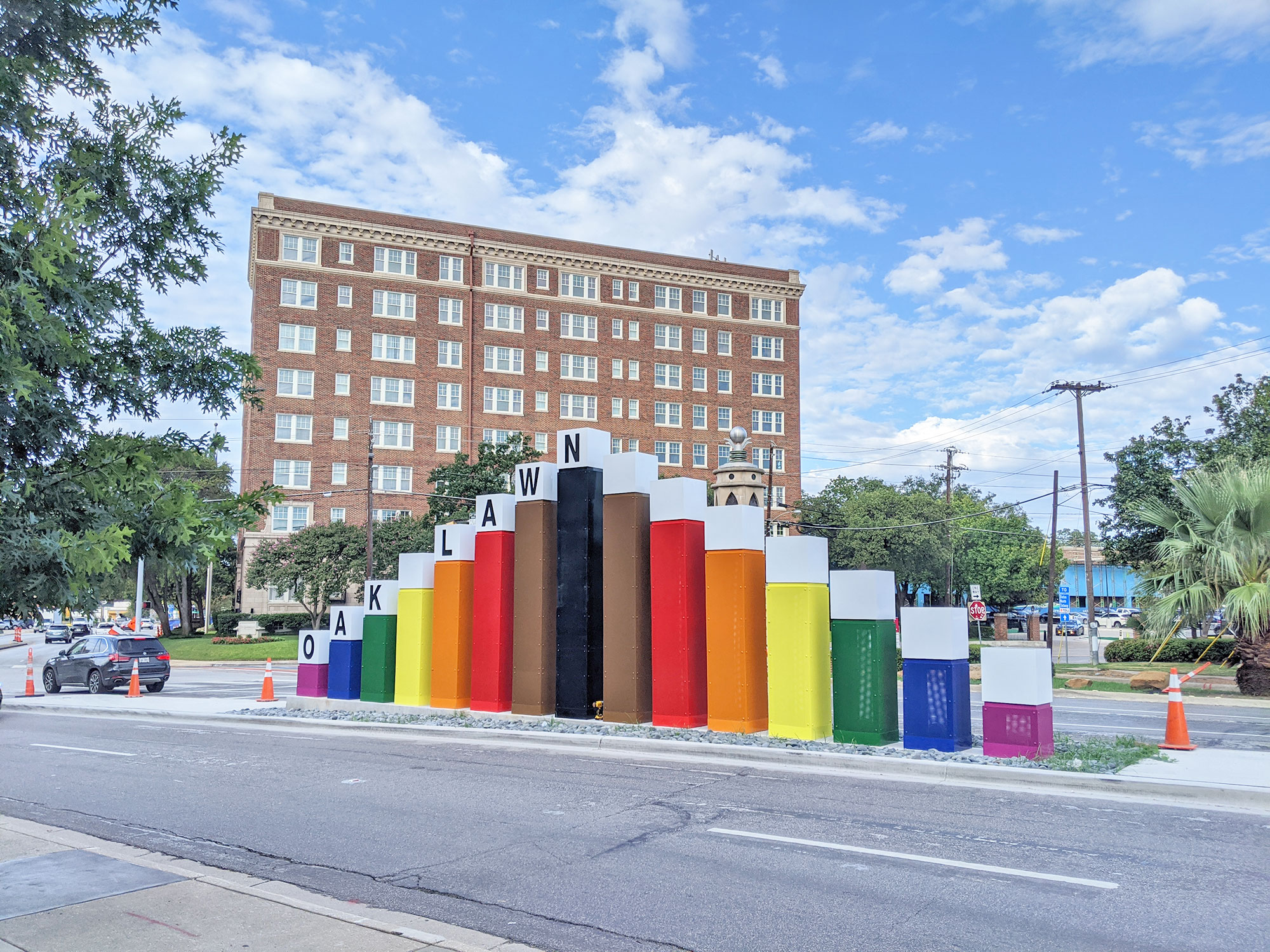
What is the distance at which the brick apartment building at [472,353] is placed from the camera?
58125 mm

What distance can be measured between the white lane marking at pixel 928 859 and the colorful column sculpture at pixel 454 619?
8909 mm

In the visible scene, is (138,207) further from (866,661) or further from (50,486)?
(866,661)

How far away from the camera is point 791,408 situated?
71875 millimetres

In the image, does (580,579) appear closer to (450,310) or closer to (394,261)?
(450,310)

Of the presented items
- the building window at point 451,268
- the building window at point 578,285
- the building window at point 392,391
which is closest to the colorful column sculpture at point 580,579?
the building window at point 392,391

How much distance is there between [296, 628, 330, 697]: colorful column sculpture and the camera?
59.3ft

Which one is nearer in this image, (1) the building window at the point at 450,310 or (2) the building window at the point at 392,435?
(2) the building window at the point at 392,435

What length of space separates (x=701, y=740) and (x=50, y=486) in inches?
363

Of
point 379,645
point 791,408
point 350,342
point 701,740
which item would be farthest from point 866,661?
point 791,408

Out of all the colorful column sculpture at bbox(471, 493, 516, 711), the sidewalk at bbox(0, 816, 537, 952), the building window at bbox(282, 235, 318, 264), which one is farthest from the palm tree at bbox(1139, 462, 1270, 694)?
the building window at bbox(282, 235, 318, 264)

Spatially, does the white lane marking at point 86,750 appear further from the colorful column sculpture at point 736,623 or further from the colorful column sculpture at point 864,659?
the colorful column sculpture at point 864,659

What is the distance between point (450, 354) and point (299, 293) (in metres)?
10.1

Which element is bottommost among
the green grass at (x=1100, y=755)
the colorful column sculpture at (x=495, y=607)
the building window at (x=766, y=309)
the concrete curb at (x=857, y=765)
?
the concrete curb at (x=857, y=765)

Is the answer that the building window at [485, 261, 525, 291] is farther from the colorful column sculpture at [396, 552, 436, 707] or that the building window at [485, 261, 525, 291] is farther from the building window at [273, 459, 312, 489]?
the colorful column sculpture at [396, 552, 436, 707]
